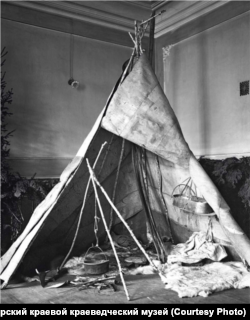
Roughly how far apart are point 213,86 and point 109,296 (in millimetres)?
3259

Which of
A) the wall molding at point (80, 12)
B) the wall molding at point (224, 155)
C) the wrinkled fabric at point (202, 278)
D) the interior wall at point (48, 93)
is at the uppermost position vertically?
the wall molding at point (80, 12)

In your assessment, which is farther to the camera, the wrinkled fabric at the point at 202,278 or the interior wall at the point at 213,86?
the interior wall at the point at 213,86

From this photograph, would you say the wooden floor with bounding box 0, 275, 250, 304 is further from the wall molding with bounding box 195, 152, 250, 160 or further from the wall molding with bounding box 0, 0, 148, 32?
the wall molding with bounding box 0, 0, 148, 32

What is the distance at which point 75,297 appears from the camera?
312 centimetres

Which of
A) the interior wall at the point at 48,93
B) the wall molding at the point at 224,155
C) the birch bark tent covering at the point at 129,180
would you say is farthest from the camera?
the interior wall at the point at 48,93

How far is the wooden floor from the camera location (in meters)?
3.01

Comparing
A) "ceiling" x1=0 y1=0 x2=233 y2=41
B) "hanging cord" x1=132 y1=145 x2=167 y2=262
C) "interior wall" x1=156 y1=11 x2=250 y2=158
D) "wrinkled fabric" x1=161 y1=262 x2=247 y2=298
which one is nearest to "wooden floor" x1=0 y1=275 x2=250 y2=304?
"wrinkled fabric" x1=161 y1=262 x2=247 y2=298

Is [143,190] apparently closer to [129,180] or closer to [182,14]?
[129,180]

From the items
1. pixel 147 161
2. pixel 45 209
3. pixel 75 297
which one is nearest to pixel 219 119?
pixel 147 161

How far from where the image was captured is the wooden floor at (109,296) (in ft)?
9.86

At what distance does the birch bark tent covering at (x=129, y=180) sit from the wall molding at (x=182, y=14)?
187cm

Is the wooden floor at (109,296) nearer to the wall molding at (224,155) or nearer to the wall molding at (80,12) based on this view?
the wall molding at (224,155)

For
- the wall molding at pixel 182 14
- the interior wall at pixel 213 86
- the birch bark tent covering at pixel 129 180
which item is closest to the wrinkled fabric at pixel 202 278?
the birch bark tent covering at pixel 129 180
